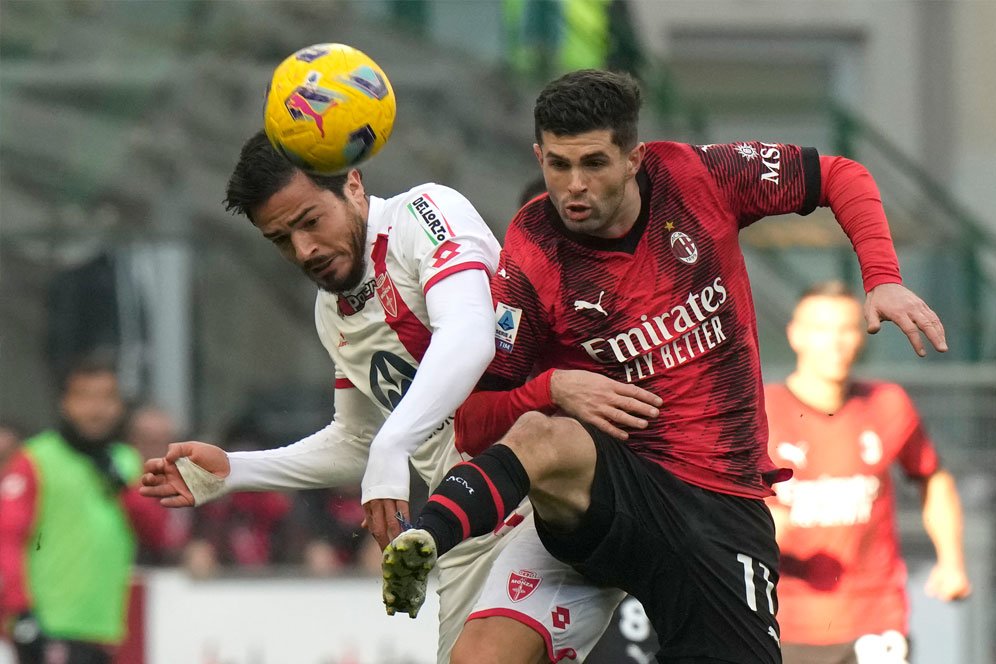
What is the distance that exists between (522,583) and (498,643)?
23 cm

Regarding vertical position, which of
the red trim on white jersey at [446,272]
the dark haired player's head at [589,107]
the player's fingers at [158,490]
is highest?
the dark haired player's head at [589,107]

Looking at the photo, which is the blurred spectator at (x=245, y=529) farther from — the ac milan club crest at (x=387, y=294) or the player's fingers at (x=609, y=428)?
the player's fingers at (x=609, y=428)

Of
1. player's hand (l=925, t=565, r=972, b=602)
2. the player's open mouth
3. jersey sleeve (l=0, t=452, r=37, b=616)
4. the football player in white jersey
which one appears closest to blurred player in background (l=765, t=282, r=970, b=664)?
player's hand (l=925, t=565, r=972, b=602)

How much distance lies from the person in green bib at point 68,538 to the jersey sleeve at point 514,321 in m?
4.61

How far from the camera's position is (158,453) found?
9.84 meters

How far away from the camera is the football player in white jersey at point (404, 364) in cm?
430

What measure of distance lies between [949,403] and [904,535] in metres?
A: 1.33

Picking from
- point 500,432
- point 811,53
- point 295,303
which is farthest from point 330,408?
point 811,53

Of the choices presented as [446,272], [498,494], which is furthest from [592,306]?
[498,494]

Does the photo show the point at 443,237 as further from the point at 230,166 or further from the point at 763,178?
the point at 230,166

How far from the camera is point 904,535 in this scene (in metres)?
10.1

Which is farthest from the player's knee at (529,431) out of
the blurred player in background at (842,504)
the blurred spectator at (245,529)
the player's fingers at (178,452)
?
the blurred spectator at (245,529)

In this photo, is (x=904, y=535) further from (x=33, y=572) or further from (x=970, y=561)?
(x=33, y=572)

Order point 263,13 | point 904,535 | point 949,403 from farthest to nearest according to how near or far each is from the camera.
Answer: point 263,13 → point 949,403 → point 904,535
